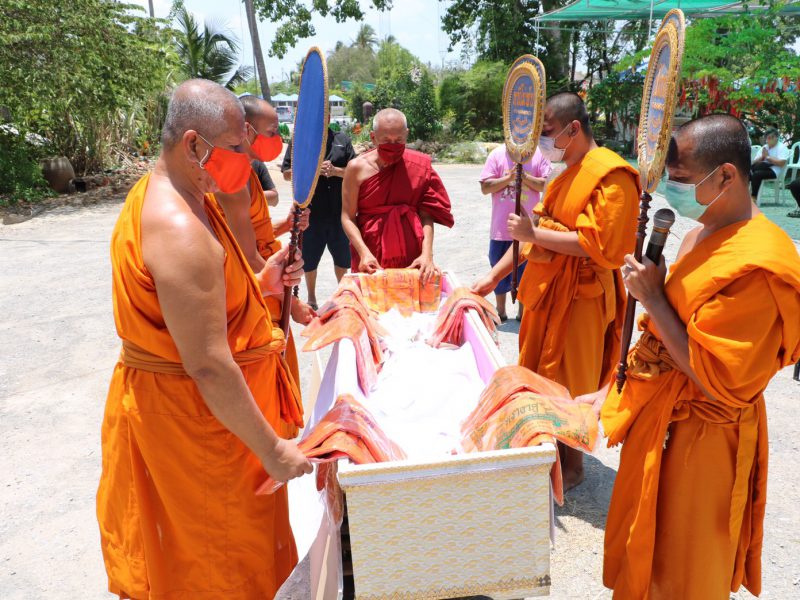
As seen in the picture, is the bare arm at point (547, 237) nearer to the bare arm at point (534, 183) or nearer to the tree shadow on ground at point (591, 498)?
the tree shadow on ground at point (591, 498)

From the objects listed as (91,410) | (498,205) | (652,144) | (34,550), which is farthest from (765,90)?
(34,550)

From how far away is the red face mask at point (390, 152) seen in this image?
434 centimetres

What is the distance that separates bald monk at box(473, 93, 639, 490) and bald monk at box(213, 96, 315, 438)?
1212mm

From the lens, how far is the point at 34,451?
3.97 m

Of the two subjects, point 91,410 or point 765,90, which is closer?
point 91,410

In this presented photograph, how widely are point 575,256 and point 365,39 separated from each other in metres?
67.7

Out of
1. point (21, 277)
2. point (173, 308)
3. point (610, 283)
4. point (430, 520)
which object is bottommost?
point (21, 277)

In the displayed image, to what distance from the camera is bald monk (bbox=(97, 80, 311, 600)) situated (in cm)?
180

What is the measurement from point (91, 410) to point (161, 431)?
289 cm

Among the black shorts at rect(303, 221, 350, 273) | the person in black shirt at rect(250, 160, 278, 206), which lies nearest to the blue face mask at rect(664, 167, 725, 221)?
the person in black shirt at rect(250, 160, 278, 206)

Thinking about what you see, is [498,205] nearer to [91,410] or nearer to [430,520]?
[91,410]

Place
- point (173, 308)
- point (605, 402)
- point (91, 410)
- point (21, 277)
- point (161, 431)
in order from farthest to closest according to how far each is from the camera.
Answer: point (21, 277), point (91, 410), point (605, 402), point (161, 431), point (173, 308)

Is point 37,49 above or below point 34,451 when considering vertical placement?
above

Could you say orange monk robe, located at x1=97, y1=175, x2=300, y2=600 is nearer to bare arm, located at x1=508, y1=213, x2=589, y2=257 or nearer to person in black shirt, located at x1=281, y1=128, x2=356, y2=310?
bare arm, located at x1=508, y1=213, x2=589, y2=257
